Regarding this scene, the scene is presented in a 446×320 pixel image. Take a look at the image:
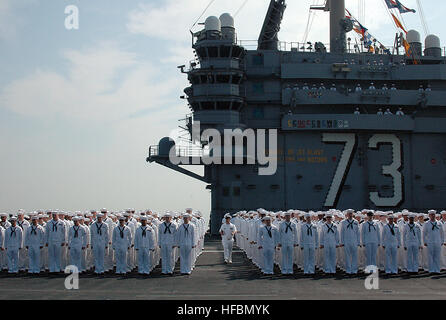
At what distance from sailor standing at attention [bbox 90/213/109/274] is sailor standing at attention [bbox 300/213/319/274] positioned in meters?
6.72

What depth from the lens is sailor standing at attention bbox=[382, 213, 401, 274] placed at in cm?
1830

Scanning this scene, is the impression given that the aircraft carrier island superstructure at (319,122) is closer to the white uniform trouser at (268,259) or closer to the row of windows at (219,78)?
the row of windows at (219,78)

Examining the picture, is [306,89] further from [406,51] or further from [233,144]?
[406,51]

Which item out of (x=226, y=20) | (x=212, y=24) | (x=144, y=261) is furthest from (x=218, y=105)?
(x=144, y=261)

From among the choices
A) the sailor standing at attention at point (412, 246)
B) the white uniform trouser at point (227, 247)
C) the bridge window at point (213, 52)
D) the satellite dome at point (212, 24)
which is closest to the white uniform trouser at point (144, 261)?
the white uniform trouser at point (227, 247)

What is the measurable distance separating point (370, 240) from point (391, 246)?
72 cm

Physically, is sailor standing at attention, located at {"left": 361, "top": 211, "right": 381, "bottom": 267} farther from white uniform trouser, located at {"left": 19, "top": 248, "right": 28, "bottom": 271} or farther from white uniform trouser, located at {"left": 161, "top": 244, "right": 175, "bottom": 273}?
white uniform trouser, located at {"left": 19, "top": 248, "right": 28, "bottom": 271}

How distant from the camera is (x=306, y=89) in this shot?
117 feet

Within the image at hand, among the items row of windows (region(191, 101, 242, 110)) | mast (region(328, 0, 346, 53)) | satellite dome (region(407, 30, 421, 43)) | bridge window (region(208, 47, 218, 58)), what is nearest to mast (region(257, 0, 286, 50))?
mast (region(328, 0, 346, 53))

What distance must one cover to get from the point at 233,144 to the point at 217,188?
309cm

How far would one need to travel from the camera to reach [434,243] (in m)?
18.4

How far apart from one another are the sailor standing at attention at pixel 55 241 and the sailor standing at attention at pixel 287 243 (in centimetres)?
747
